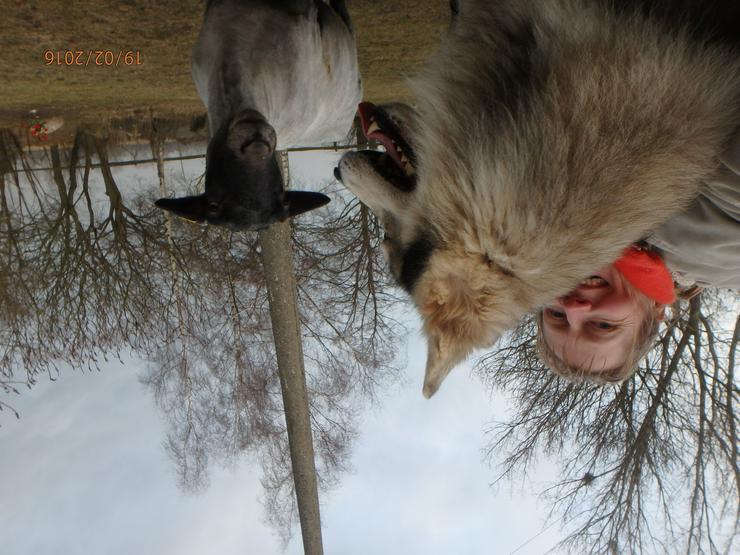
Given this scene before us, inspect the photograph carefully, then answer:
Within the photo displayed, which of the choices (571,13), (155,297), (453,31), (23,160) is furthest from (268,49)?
(23,160)

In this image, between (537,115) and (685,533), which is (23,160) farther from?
(685,533)

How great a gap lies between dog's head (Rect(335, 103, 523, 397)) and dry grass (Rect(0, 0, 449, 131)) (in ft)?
6.29

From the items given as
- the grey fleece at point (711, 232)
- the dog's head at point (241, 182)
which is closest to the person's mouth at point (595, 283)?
the grey fleece at point (711, 232)

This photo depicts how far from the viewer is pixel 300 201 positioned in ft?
7.76

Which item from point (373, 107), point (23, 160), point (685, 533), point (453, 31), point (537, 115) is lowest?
point (685, 533)

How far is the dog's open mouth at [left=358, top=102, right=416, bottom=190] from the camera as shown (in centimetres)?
175

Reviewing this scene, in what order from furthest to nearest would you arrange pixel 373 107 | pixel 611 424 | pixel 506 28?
pixel 611 424
pixel 373 107
pixel 506 28

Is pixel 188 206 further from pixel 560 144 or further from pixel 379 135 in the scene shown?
pixel 560 144

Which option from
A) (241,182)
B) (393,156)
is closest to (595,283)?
(393,156)

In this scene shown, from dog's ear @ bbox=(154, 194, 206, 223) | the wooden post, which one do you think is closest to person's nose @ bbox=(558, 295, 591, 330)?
dog's ear @ bbox=(154, 194, 206, 223)

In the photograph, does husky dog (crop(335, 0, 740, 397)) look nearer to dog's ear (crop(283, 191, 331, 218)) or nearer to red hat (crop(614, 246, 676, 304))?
red hat (crop(614, 246, 676, 304))

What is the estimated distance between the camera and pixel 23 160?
18.1ft

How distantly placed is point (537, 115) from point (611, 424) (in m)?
5.91
